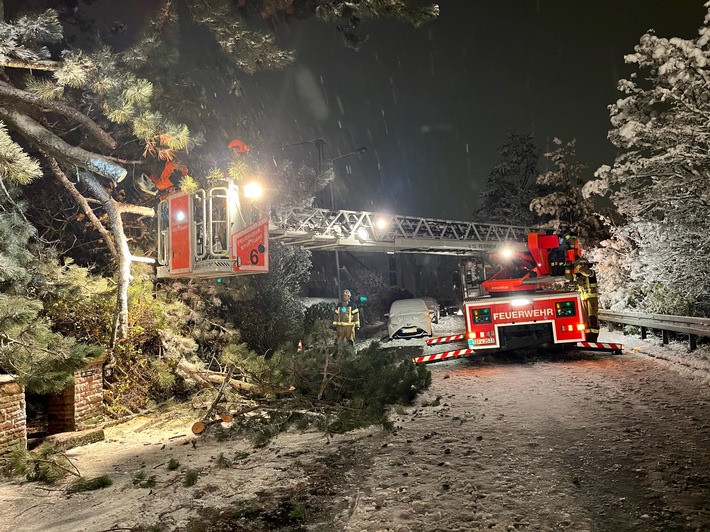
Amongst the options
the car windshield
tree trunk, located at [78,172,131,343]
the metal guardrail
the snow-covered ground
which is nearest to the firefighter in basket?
the metal guardrail

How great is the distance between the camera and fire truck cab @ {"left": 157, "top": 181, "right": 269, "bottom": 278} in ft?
24.1

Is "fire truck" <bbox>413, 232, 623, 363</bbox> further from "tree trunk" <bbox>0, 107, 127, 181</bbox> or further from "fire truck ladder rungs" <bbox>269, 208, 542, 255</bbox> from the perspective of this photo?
"fire truck ladder rungs" <bbox>269, 208, 542, 255</bbox>

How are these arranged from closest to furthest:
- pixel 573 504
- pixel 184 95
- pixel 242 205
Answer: pixel 573 504, pixel 242 205, pixel 184 95

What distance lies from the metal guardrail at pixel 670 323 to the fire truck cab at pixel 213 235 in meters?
8.59

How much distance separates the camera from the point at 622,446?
488cm

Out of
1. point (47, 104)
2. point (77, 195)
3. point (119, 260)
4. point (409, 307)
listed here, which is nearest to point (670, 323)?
point (409, 307)

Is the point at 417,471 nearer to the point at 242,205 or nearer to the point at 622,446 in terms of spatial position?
the point at 622,446

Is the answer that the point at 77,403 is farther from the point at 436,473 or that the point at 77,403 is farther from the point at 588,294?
the point at 588,294

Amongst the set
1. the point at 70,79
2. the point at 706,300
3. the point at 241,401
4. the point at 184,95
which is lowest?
the point at 241,401

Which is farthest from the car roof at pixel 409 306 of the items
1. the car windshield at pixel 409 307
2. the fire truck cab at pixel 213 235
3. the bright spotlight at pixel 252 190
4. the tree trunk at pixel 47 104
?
the tree trunk at pixel 47 104

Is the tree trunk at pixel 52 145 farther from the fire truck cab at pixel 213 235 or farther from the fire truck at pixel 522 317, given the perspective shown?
the fire truck at pixel 522 317

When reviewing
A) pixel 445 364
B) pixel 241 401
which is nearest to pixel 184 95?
pixel 241 401

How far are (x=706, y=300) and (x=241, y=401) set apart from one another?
1245cm

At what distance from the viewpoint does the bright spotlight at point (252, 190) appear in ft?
25.7
